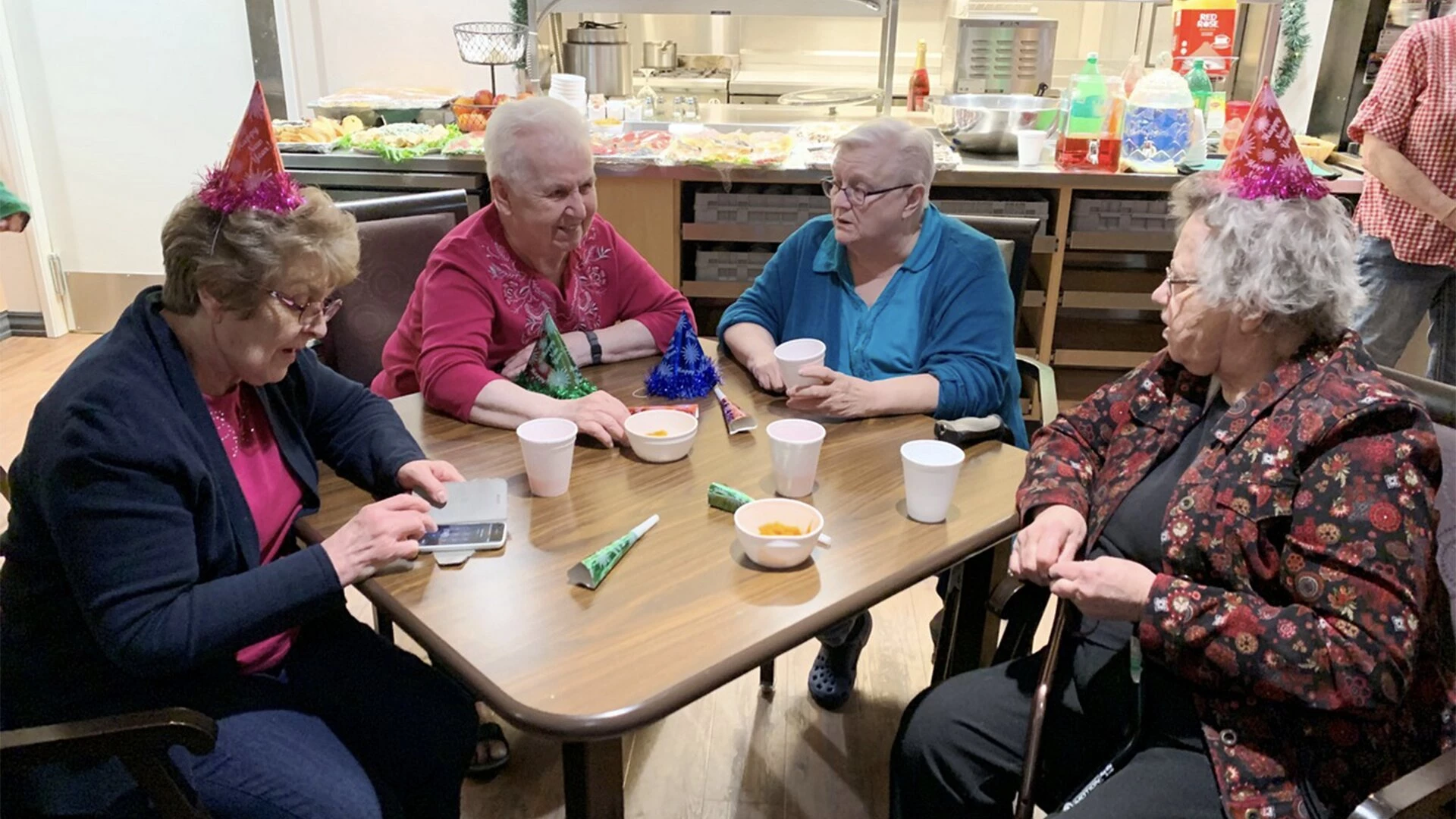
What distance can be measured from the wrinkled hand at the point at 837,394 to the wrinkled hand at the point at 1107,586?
507mm

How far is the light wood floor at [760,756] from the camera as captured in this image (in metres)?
1.98

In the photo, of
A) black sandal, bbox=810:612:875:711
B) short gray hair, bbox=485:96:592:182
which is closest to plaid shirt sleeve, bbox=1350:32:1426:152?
black sandal, bbox=810:612:875:711

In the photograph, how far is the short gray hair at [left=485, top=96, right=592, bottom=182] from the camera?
1847mm

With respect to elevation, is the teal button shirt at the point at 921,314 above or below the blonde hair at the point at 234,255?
below

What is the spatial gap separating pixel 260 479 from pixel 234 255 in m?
0.33

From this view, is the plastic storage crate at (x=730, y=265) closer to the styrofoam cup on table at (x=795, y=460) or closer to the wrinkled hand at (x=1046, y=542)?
the styrofoam cup on table at (x=795, y=460)

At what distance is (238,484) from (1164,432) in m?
Answer: 1.26

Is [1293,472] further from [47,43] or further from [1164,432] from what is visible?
[47,43]

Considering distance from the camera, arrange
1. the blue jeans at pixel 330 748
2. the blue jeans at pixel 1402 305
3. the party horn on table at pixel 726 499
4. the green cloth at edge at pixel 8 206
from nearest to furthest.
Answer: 1. the blue jeans at pixel 330 748
2. the party horn on table at pixel 726 499
3. the green cloth at edge at pixel 8 206
4. the blue jeans at pixel 1402 305

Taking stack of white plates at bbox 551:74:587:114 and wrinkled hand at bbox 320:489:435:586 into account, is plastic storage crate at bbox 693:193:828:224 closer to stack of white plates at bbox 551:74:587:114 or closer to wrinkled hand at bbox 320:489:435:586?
stack of white plates at bbox 551:74:587:114

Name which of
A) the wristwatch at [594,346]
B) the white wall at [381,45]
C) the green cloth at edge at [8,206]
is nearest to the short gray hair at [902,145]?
the wristwatch at [594,346]

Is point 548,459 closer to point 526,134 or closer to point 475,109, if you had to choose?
point 526,134

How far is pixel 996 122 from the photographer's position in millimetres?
3465

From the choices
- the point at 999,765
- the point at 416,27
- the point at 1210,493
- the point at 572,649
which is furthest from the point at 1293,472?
the point at 416,27
